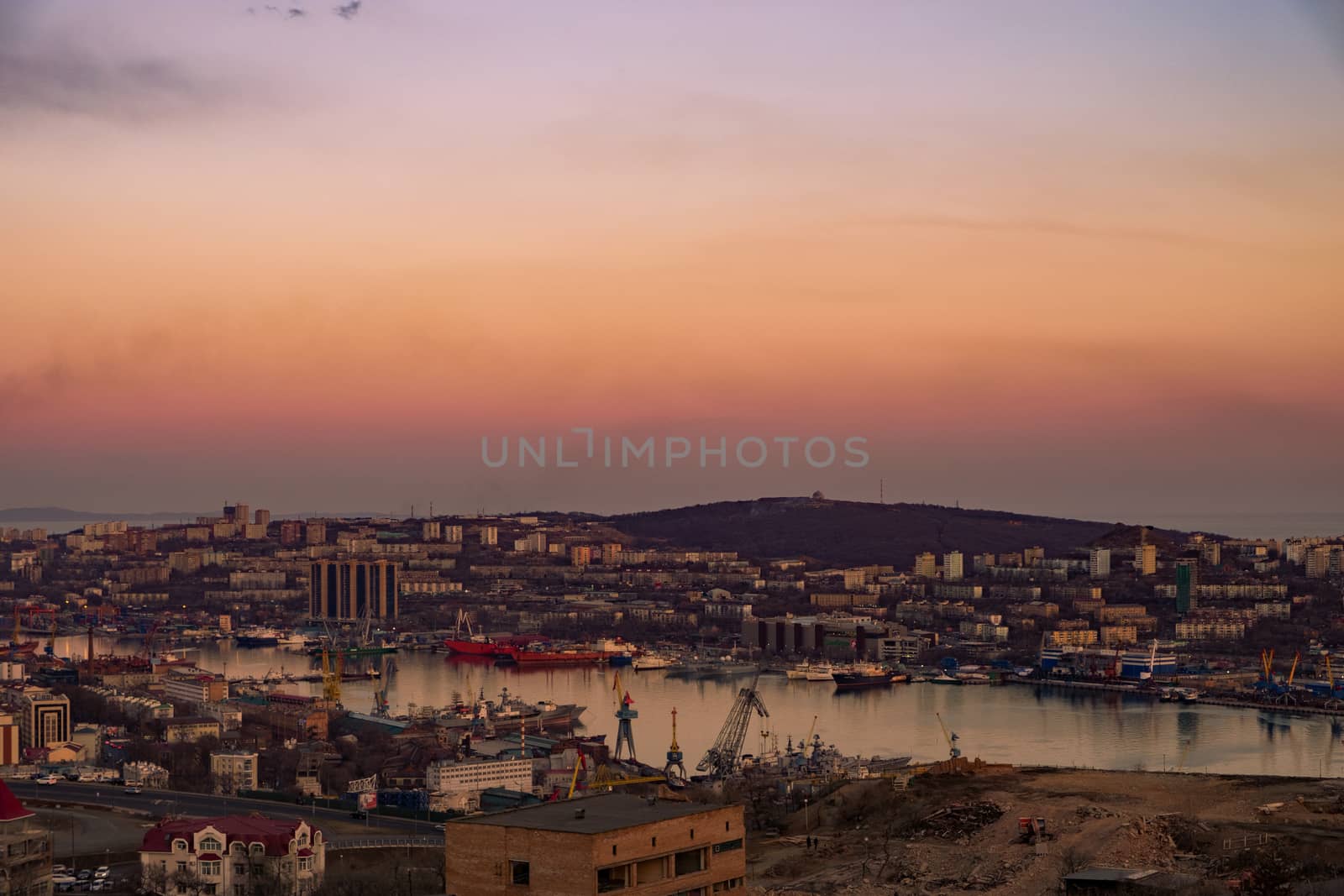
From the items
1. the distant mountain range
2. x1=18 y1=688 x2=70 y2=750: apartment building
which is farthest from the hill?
x1=18 y1=688 x2=70 y2=750: apartment building

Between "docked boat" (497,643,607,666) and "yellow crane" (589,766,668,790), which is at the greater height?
"yellow crane" (589,766,668,790)

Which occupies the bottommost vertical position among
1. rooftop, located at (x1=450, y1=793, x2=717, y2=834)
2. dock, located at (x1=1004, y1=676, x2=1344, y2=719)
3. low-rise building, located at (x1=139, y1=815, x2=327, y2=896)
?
dock, located at (x1=1004, y1=676, x2=1344, y2=719)

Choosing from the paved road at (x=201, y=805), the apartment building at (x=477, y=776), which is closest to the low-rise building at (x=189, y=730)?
the apartment building at (x=477, y=776)

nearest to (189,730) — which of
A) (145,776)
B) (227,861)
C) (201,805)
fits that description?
(145,776)

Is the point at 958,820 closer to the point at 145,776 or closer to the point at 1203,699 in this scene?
the point at 145,776

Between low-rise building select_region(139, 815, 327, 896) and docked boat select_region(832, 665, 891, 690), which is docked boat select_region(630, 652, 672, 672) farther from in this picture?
low-rise building select_region(139, 815, 327, 896)

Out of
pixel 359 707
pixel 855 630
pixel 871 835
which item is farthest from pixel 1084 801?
pixel 855 630
